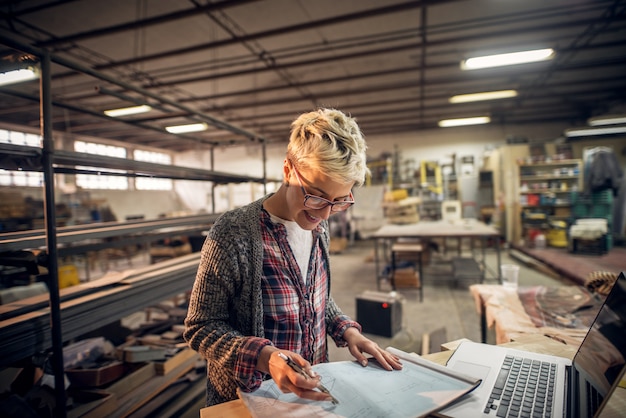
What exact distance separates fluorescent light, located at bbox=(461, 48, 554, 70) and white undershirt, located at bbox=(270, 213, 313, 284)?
468 centimetres

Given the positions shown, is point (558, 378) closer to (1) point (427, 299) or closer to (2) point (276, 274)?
(2) point (276, 274)

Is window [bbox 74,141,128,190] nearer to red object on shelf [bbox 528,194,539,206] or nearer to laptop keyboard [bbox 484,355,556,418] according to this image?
laptop keyboard [bbox 484,355,556,418]

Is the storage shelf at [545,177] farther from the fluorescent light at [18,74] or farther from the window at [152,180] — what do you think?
the window at [152,180]

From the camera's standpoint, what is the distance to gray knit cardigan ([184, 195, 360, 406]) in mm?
843

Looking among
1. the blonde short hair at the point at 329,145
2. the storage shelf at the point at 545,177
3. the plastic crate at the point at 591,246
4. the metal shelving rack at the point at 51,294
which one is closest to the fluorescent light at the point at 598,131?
the storage shelf at the point at 545,177

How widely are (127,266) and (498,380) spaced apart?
27.6ft

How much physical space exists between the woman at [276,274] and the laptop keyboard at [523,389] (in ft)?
0.82

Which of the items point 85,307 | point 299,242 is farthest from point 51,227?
point 299,242

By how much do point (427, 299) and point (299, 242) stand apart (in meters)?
4.05

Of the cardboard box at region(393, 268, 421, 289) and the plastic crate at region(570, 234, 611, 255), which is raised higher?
the plastic crate at region(570, 234, 611, 255)

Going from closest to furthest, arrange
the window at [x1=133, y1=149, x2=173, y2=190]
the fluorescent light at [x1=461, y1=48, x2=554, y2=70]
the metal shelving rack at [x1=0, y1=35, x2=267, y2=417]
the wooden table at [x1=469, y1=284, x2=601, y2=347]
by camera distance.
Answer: the metal shelving rack at [x1=0, y1=35, x2=267, y2=417] → the wooden table at [x1=469, y1=284, x2=601, y2=347] → the fluorescent light at [x1=461, y1=48, x2=554, y2=70] → the window at [x1=133, y1=149, x2=173, y2=190]

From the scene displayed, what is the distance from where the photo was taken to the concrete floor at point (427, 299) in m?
3.30

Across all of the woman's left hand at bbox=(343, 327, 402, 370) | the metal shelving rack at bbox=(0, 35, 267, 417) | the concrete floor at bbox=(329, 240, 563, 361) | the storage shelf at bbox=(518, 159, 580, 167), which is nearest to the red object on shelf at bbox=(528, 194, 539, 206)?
the storage shelf at bbox=(518, 159, 580, 167)

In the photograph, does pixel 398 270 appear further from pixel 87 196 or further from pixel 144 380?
pixel 87 196
